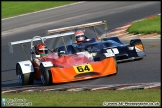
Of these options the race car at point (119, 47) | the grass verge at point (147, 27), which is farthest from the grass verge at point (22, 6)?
the race car at point (119, 47)

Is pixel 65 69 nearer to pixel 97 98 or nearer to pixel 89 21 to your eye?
pixel 97 98

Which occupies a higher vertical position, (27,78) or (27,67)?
(27,67)

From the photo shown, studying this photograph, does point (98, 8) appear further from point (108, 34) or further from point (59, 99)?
point (59, 99)

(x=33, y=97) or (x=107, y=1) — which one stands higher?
(x=107, y=1)

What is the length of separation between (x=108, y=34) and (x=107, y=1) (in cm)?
1108

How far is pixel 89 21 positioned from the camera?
2811 centimetres

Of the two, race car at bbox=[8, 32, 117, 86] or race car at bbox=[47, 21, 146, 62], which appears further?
race car at bbox=[47, 21, 146, 62]

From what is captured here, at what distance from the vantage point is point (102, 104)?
9.65 metres

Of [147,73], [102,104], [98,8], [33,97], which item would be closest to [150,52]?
[147,73]

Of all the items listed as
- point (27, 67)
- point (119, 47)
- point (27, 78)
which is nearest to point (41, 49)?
point (27, 67)

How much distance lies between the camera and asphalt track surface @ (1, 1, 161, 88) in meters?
14.3

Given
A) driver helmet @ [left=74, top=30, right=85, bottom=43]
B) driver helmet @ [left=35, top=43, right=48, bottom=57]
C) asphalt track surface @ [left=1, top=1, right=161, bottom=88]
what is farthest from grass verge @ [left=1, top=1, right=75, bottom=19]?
driver helmet @ [left=35, top=43, right=48, bottom=57]

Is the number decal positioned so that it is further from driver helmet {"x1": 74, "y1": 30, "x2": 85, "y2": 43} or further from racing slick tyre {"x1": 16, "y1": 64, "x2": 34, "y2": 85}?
driver helmet {"x1": 74, "y1": 30, "x2": 85, "y2": 43}

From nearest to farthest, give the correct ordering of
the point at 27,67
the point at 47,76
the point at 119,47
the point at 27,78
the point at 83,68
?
the point at 47,76, the point at 83,68, the point at 27,78, the point at 27,67, the point at 119,47
